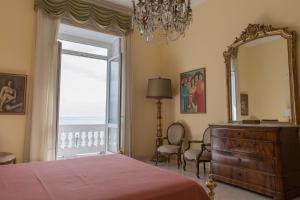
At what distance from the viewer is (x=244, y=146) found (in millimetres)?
2996

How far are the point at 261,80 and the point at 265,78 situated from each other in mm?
64

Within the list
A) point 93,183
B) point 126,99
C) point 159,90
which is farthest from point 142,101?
point 93,183

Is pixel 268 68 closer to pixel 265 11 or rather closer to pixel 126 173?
pixel 265 11

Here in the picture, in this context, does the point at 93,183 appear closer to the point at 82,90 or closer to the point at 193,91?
the point at 193,91

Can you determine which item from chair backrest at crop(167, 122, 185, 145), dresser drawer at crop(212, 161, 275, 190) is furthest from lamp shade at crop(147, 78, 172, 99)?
dresser drawer at crop(212, 161, 275, 190)

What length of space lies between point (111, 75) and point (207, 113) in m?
2.25

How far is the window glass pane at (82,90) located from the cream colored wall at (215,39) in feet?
5.59

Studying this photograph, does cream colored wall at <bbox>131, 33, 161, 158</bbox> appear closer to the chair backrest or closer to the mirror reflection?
the chair backrest

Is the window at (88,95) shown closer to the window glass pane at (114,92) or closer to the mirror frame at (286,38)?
the window glass pane at (114,92)

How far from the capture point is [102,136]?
548 centimetres

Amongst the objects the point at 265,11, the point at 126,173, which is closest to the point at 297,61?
the point at 265,11

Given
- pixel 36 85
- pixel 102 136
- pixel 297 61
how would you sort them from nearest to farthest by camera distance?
pixel 297 61 → pixel 36 85 → pixel 102 136

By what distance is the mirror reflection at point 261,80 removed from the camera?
3.08 meters

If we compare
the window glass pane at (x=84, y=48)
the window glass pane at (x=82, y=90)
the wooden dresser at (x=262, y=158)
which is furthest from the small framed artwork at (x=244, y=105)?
the window glass pane at (x=84, y=48)
